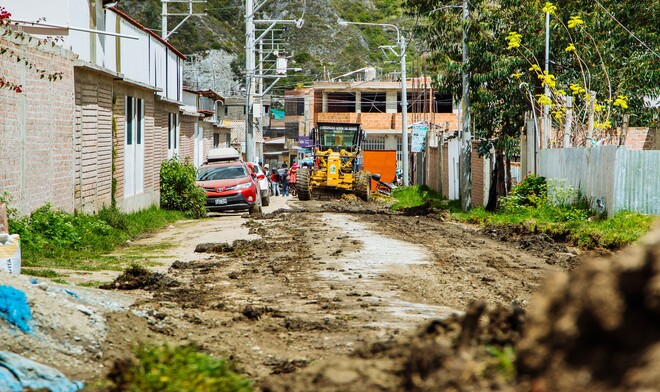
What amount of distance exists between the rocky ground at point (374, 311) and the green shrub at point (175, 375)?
407 mm

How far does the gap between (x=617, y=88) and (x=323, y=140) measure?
16.4 meters

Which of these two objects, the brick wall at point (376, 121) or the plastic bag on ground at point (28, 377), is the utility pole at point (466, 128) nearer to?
the plastic bag on ground at point (28, 377)

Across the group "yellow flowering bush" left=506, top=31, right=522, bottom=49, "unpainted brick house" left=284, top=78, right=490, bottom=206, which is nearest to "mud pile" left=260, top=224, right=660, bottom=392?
"yellow flowering bush" left=506, top=31, right=522, bottom=49

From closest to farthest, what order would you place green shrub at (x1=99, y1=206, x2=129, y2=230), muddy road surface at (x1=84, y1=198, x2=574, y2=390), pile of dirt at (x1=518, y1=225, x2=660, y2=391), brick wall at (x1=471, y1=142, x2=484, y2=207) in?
pile of dirt at (x1=518, y1=225, x2=660, y2=391), muddy road surface at (x1=84, y1=198, x2=574, y2=390), green shrub at (x1=99, y1=206, x2=129, y2=230), brick wall at (x1=471, y1=142, x2=484, y2=207)

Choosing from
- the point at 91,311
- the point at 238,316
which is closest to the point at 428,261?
the point at 238,316

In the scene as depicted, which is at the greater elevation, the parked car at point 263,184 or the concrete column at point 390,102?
the concrete column at point 390,102

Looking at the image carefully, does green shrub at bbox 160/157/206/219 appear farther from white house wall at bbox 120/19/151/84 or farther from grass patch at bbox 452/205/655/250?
grass patch at bbox 452/205/655/250

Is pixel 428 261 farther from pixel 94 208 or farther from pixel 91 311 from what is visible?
pixel 94 208

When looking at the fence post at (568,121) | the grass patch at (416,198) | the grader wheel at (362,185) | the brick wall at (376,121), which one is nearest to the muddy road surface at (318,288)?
the fence post at (568,121)

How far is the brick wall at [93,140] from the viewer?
2192 cm

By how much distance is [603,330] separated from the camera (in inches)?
144

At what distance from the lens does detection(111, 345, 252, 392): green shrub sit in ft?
18.3

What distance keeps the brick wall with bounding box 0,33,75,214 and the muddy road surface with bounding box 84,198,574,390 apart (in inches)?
99.6

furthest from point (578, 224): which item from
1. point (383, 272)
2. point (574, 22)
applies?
point (574, 22)
